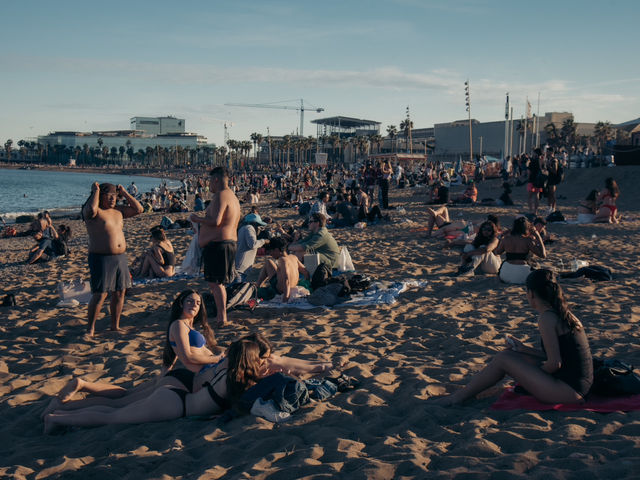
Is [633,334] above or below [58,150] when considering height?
below

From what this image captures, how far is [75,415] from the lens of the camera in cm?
364

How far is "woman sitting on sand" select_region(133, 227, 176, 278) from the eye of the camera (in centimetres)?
855

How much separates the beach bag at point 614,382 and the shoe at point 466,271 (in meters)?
4.43

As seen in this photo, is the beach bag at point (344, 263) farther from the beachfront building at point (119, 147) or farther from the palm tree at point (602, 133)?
the beachfront building at point (119, 147)

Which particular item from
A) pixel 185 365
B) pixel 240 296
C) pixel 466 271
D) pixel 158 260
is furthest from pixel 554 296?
pixel 158 260

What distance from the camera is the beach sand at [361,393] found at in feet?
9.81

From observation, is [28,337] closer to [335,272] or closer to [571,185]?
[335,272]

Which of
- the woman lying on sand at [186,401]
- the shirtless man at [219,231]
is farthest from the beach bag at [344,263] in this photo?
the woman lying on sand at [186,401]

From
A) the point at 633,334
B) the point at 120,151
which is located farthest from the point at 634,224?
the point at 120,151

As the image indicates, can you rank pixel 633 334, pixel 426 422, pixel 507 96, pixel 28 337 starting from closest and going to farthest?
pixel 426 422
pixel 633 334
pixel 28 337
pixel 507 96

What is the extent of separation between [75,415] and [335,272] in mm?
5106

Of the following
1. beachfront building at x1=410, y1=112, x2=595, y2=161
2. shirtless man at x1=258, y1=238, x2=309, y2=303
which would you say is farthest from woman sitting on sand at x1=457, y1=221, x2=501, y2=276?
beachfront building at x1=410, y1=112, x2=595, y2=161

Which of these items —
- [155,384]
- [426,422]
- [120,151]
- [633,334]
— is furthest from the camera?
[120,151]

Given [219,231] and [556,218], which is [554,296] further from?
[556,218]
